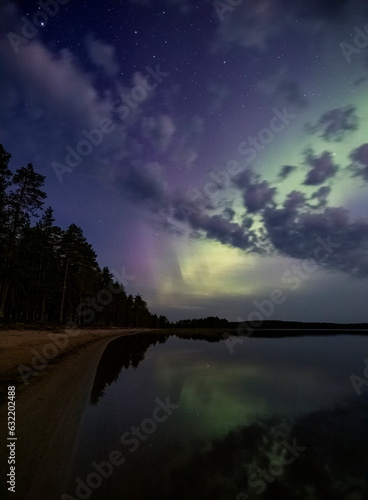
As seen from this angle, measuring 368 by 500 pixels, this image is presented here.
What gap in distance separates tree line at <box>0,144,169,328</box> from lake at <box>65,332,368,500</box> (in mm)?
21132

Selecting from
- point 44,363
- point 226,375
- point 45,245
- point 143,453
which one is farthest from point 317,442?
point 45,245

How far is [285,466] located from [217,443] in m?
1.96

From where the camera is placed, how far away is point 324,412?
11.8 meters

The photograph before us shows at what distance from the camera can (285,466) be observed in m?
6.90

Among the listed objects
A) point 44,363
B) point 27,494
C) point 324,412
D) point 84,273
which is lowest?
point 324,412

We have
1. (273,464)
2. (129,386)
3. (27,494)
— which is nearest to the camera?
(27,494)

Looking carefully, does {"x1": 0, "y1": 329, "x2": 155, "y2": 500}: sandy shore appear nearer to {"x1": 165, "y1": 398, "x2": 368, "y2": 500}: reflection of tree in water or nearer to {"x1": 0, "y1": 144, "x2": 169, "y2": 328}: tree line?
{"x1": 165, "y1": 398, "x2": 368, "y2": 500}: reflection of tree in water

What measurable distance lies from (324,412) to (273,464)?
21.3 feet

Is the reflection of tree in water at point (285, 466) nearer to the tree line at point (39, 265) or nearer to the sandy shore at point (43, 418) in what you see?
the sandy shore at point (43, 418)

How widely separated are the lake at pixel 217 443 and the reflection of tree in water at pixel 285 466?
3cm

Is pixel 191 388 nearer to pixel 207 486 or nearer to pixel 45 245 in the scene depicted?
pixel 207 486

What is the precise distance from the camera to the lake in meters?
5.78

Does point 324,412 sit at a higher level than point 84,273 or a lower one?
lower

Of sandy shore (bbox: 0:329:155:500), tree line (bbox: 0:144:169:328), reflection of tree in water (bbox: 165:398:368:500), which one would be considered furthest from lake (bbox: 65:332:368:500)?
tree line (bbox: 0:144:169:328)
